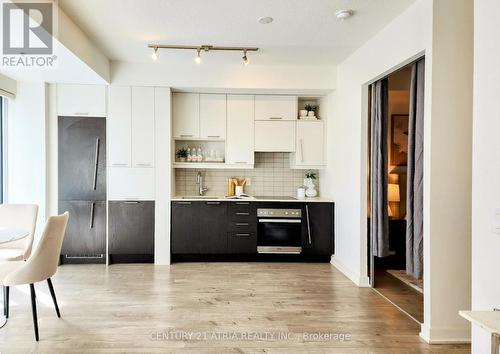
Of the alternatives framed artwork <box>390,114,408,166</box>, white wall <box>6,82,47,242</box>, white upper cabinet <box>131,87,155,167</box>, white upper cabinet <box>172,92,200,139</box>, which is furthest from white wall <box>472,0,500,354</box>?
white wall <box>6,82,47,242</box>

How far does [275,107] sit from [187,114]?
51.3 inches

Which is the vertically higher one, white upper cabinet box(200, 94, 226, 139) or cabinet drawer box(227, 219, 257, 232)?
white upper cabinet box(200, 94, 226, 139)

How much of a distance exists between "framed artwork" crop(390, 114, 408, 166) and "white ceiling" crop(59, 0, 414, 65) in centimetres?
155

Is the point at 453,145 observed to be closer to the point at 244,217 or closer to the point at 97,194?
the point at 244,217

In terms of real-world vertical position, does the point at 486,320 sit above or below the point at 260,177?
below

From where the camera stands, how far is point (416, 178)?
2.98m

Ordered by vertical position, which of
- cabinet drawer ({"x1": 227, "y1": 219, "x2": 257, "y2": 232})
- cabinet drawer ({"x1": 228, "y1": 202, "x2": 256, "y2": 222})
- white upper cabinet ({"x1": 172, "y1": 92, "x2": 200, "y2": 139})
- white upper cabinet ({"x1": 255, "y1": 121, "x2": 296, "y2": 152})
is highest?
white upper cabinet ({"x1": 172, "y1": 92, "x2": 200, "y2": 139})

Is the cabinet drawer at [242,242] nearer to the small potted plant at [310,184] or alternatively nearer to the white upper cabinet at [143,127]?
the small potted plant at [310,184]

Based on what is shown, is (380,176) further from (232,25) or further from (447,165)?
(232,25)

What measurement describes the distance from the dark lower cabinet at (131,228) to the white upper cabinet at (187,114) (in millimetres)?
1166

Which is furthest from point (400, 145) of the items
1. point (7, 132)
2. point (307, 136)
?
point (7, 132)

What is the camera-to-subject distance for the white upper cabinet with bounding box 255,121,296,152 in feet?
16.5

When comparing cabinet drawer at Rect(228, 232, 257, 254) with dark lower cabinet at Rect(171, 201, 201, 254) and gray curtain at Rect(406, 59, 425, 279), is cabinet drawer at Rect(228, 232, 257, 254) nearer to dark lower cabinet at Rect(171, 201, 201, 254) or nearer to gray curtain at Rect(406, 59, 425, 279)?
dark lower cabinet at Rect(171, 201, 201, 254)

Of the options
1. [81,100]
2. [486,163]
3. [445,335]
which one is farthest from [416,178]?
[81,100]
